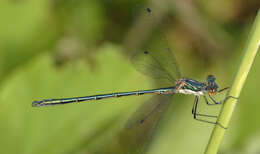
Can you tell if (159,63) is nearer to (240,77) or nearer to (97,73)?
(97,73)

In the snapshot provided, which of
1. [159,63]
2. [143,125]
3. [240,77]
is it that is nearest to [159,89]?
[159,63]

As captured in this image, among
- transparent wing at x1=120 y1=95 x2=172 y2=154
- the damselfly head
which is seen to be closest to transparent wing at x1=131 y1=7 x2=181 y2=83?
transparent wing at x1=120 y1=95 x2=172 y2=154

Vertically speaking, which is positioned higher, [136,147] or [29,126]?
[29,126]

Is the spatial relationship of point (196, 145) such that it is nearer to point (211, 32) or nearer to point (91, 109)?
point (91, 109)

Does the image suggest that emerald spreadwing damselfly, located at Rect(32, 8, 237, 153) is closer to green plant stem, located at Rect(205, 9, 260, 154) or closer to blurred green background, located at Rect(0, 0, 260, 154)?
blurred green background, located at Rect(0, 0, 260, 154)

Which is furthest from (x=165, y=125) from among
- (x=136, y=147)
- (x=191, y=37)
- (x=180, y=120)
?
(x=191, y=37)

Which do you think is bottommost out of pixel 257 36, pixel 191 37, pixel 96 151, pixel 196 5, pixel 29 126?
pixel 96 151
